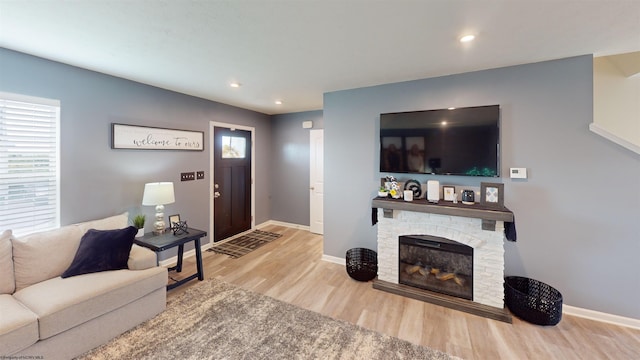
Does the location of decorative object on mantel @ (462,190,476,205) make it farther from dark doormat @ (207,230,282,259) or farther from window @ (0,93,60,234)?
window @ (0,93,60,234)

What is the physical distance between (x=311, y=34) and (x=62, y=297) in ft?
9.11

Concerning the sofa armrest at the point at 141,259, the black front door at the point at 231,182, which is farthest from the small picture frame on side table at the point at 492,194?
the black front door at the point at 231,182

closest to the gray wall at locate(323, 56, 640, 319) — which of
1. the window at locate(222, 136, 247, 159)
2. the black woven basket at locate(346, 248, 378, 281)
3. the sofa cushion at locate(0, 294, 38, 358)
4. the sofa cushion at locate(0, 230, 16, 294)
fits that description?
the black woven basket at locate(346, 248, 378, 281)

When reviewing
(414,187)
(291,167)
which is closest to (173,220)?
(291,167)

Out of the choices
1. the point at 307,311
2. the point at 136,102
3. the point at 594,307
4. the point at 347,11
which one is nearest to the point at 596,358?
the point at 594,307

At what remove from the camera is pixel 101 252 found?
88.4 inches

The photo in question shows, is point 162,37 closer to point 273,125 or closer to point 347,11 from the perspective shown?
point 347,11

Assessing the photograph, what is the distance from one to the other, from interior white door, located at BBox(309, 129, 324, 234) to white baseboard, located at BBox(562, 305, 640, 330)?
139 inches

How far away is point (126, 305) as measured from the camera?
2.12 metres

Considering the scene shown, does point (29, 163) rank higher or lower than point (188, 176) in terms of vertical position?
higher

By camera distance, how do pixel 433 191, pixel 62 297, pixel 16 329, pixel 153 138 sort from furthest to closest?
Answer: pixel 153 138 → pixel 433 191 → pixel 62 297 → pixel 16 329

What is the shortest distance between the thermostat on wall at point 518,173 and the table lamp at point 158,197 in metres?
3.94

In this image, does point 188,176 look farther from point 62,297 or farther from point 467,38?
point 467,38

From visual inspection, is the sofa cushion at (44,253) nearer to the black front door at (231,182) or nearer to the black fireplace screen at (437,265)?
the black front door at (231,182)
